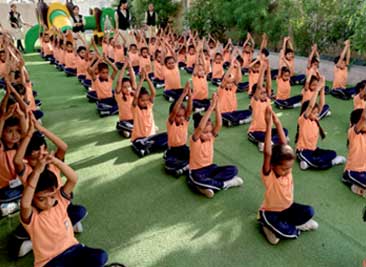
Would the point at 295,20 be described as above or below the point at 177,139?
above

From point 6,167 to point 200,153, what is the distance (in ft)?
6.60

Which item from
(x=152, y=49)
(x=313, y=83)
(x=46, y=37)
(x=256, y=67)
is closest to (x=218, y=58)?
(x=256, y=67)

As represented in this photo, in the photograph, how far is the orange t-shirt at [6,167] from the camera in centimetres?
354

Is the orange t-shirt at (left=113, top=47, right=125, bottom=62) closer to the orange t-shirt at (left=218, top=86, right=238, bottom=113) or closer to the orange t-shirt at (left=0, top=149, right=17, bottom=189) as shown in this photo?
the orange t-shirt at (left=218, top=86, right=238, bottom=113)

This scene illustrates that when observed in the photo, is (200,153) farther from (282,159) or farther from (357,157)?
(357,157)

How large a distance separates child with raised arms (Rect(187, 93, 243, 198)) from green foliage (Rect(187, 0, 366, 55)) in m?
4.62

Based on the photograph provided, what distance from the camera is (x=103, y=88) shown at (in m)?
6.40

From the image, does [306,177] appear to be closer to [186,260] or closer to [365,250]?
[365,250]

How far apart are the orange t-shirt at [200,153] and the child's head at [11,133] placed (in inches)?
71.3

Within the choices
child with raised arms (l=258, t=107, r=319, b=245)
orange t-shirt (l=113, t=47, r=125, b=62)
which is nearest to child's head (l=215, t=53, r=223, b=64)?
orange t-shirt (l=113, t=47, r=125, b=62)

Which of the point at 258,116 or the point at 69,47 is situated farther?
the point at 69,47

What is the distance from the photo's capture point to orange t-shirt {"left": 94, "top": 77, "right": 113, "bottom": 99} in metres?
6.38

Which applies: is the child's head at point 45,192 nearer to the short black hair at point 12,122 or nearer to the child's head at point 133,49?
the short black hair at point 12,122

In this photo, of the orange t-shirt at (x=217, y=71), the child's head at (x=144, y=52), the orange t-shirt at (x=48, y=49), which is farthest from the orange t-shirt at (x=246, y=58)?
the orange t-shirt at (x=48, y=49)
